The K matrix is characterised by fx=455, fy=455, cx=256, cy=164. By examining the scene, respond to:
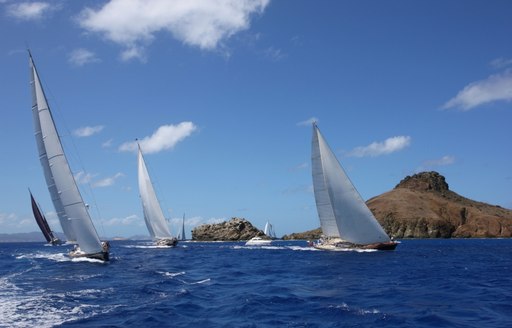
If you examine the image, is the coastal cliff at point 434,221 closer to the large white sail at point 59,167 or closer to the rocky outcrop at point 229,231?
the rocky outcrop at point 229,231

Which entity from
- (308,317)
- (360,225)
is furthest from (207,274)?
(360,225)

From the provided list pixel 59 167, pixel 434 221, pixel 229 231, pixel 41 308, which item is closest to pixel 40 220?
pixel 229 231

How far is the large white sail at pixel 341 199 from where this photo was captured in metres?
59.6

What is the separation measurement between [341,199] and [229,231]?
375 feet

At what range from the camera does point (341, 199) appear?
6038cm

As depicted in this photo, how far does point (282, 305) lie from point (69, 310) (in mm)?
10216

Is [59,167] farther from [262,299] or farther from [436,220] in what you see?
[436,220]

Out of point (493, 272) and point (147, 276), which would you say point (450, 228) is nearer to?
point (493, 272)

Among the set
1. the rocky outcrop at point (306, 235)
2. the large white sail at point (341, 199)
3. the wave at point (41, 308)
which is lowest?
the wave at point (41, 308)

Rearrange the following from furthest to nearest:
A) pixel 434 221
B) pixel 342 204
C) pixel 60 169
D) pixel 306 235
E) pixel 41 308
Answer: pixel 306 235 < pixel 434 221 < pixel 342 204 < pixel 60 169 < pixel 41 308

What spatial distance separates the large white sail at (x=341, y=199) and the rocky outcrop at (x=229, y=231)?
351 feet

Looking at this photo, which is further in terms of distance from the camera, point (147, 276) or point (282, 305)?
point (147, 276)

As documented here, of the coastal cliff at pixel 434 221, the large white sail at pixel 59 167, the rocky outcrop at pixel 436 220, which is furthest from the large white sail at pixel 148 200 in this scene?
the rocky outcrop at pixel 436 220

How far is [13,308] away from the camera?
2255 cm
